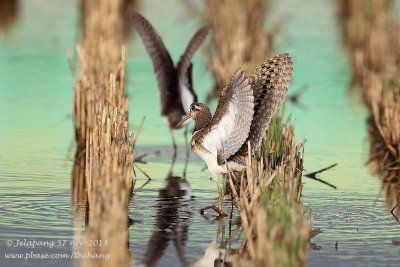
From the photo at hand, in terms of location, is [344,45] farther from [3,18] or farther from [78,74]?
Answer: [78,74]

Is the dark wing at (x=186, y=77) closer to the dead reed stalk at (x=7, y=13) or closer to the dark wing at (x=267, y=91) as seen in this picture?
the dark wing at (x=267, y=91)

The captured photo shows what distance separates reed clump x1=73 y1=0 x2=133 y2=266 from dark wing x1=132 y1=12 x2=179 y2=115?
1.84 ft

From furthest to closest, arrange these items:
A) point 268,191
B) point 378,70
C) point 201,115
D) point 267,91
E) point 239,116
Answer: point 378,70 < point 201,115 < point 267,91 < point 239,116 < point 268,191

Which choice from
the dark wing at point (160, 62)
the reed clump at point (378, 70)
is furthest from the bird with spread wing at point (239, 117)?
the dark wing at point (160, 62)

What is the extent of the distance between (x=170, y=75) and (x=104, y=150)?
13.9 feet

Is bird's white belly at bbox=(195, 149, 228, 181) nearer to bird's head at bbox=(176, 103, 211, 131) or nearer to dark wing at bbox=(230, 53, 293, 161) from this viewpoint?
dark wing at bbox=(230, 53, 293, 161)

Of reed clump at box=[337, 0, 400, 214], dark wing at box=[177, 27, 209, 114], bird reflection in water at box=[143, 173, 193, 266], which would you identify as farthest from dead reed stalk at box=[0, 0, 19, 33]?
bird reflection in water at box=[143, 173, 193, 266]

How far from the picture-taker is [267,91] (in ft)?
32.8

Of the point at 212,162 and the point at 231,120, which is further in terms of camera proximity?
the point at 212,162

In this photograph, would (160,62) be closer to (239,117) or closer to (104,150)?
(104,150)

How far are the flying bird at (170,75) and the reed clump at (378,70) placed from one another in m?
2.29

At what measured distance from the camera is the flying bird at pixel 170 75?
1373 centimetres

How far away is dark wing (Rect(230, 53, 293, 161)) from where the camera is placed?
9891mm

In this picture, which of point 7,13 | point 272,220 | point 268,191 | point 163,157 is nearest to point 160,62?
point 163,157
